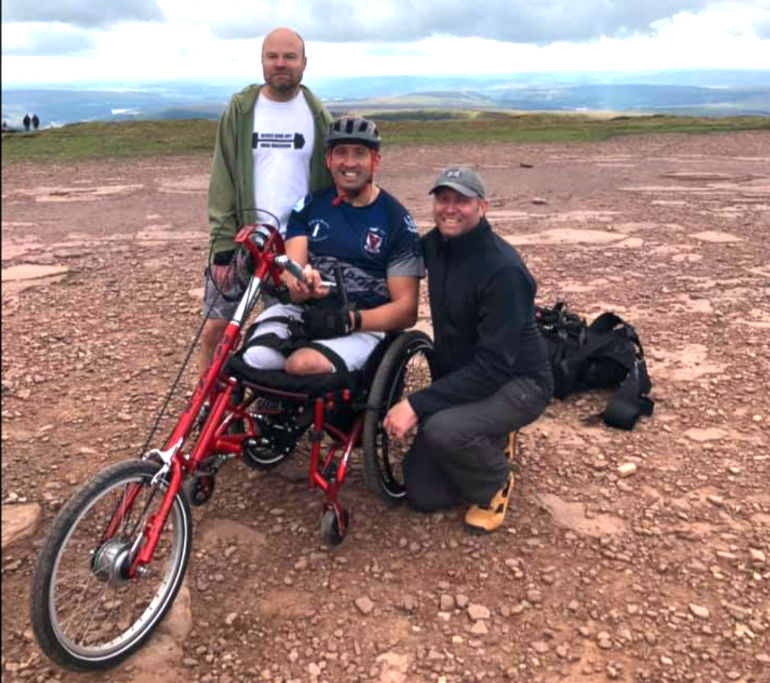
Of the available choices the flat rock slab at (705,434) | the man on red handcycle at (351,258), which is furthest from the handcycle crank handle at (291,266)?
the flat rock slab at (705,434)

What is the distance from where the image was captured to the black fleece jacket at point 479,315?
154 inches

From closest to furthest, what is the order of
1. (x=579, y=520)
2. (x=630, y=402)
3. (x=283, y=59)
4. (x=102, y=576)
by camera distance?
1. (x=102, y=576)
2. (x=579, y=520)
3. (x=283, y=59)
4. (x=630, y=402)

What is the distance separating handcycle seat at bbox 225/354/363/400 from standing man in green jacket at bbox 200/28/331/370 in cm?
116

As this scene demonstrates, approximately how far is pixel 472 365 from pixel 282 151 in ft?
6.01

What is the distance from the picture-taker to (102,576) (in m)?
3.10

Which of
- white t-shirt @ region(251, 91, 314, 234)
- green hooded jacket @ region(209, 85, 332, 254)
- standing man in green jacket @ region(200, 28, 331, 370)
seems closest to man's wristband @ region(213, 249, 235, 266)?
standing man in green jacket @ region(200, 28, 331, 370)

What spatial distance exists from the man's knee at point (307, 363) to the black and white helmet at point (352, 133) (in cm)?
114

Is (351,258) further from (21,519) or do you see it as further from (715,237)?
(715,237)

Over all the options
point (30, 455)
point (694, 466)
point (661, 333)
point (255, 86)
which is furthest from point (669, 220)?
point (30, 455)

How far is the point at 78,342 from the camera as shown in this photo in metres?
6.86

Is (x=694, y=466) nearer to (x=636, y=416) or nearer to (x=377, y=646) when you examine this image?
(x=636, y=416)

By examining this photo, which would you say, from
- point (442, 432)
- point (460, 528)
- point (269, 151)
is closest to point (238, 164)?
point (269, 151)

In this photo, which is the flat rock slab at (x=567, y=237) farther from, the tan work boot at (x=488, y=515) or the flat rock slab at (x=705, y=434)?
the tan work boot at (x=488, y=515)

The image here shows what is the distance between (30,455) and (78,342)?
2.21 m
